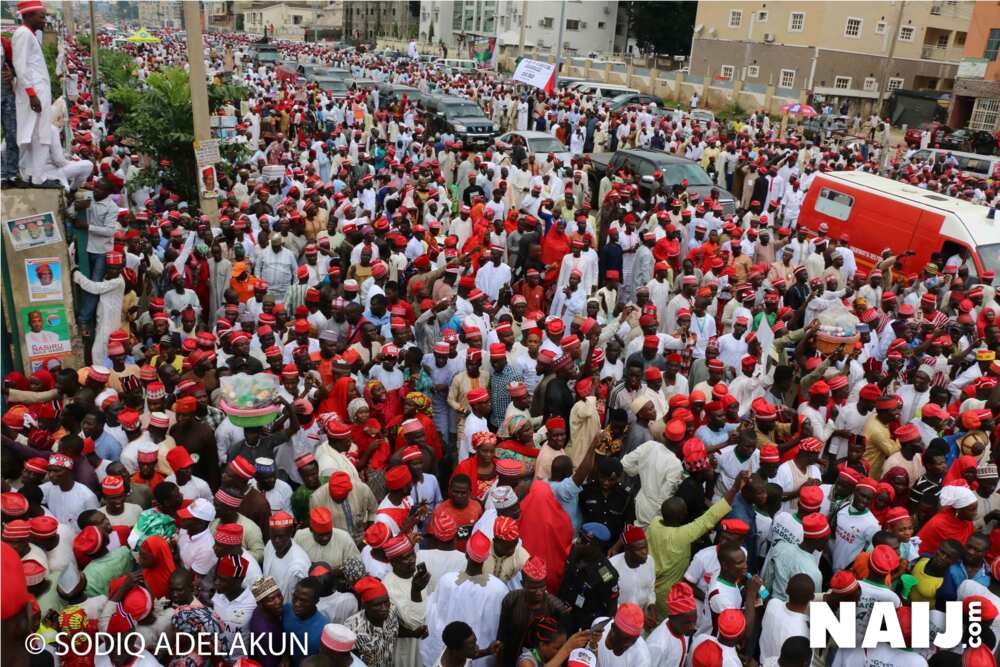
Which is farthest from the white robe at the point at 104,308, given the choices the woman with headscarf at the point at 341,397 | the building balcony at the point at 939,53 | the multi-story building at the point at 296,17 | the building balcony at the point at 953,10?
the multi-story building at the point at 296,17

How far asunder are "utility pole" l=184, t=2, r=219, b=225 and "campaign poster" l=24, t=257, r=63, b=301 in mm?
2998

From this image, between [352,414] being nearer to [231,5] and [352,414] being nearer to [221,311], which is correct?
[221,311]

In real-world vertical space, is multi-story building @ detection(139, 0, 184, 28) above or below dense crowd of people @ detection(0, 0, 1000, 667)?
above

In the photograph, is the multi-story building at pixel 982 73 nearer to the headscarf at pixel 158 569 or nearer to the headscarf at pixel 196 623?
the headscarf at pixel 158 569

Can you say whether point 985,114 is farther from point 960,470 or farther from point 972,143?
point 960,470

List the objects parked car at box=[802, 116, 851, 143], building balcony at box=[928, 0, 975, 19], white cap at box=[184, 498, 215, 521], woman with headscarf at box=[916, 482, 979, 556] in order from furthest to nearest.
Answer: building balcony at box=[928, 0, 975, 19] → parked car at box=[802, 116, 851, 143] → woman with headscarf at box=[916, 482, 979, 556] → white cap at box=[184, 498, 215, 521]

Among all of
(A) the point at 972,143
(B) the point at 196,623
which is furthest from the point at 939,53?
(B) the point at 196,623

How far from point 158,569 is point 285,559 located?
0.70 m

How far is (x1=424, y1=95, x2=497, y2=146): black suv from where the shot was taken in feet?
72.2

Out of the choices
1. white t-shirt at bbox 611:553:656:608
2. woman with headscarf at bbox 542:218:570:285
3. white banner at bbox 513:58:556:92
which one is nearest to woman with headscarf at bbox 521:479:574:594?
white t-shirt at bbox 611:553:656:608

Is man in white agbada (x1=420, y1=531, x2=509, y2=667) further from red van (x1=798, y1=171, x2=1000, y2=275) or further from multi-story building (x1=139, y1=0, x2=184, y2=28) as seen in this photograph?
multi-story building (x1=139, y1=0, x2=184, y2=28)

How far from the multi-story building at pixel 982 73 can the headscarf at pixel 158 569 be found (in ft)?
112

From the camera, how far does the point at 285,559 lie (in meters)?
4.18

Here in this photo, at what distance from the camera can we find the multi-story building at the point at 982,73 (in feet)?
96.5
